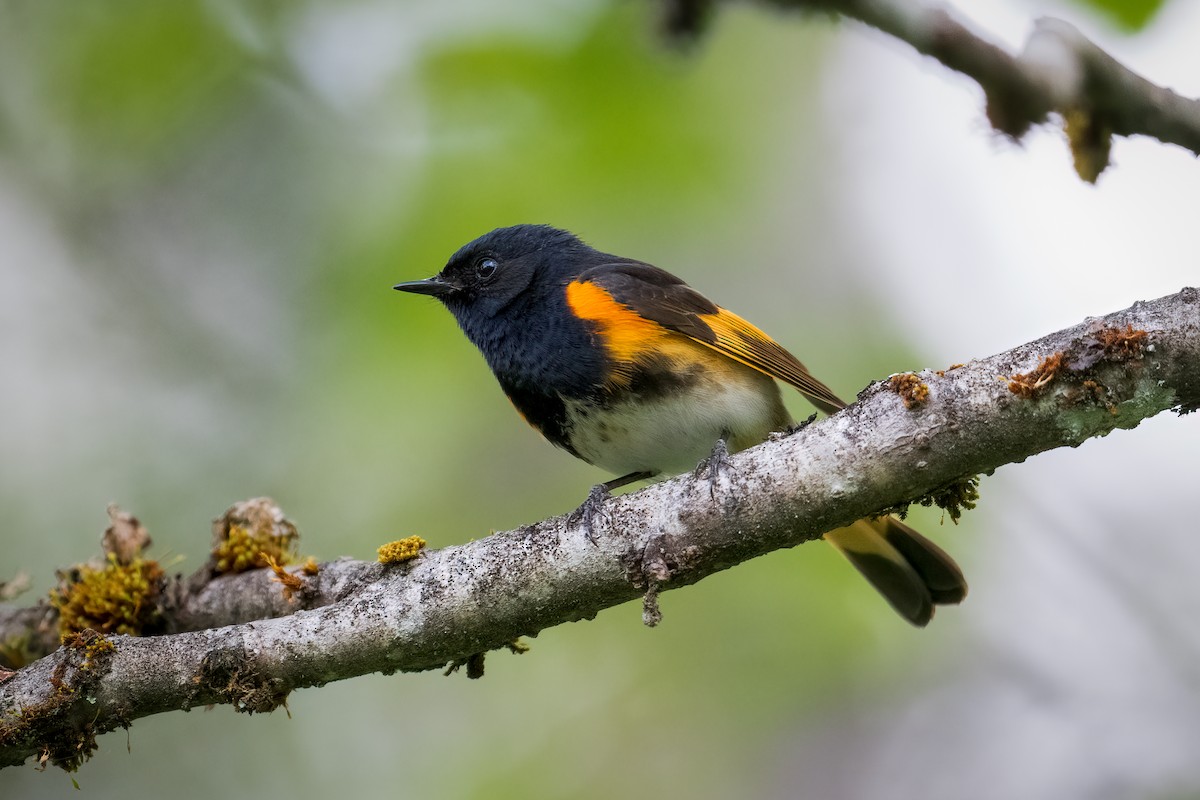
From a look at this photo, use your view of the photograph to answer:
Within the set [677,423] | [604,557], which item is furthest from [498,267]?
[604,557]

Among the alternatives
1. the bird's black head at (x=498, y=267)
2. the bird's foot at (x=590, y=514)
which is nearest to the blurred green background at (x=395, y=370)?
the bird's black head at (x=498, y=267)

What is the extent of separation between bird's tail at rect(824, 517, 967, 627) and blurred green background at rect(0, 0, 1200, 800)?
3.32 ft

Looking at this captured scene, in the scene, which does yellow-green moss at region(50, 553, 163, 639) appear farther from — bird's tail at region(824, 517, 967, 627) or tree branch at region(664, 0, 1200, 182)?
tree branch at region(664, 0, 1200, 182)

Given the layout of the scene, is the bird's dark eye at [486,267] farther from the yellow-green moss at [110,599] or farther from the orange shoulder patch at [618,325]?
the yellow-green moss at [110,599]

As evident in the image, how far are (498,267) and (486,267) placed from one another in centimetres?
6

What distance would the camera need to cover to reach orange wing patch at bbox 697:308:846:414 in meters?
3.56

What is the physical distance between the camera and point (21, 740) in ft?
8.59

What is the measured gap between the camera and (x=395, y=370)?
485 cm

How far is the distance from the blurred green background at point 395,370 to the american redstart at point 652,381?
623 millimetres

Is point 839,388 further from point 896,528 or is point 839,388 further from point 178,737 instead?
point 178,737

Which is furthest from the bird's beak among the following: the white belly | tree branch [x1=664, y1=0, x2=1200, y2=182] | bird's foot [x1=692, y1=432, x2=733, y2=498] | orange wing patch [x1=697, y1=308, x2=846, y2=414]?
tree branch [x1=664, y1=0, x2=1200, y2=182]

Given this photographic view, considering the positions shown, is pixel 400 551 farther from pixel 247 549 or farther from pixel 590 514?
pixel 247 549

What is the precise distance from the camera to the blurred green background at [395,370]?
4.55m

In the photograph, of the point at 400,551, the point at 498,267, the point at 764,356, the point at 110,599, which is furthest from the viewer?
the point at 498,267
